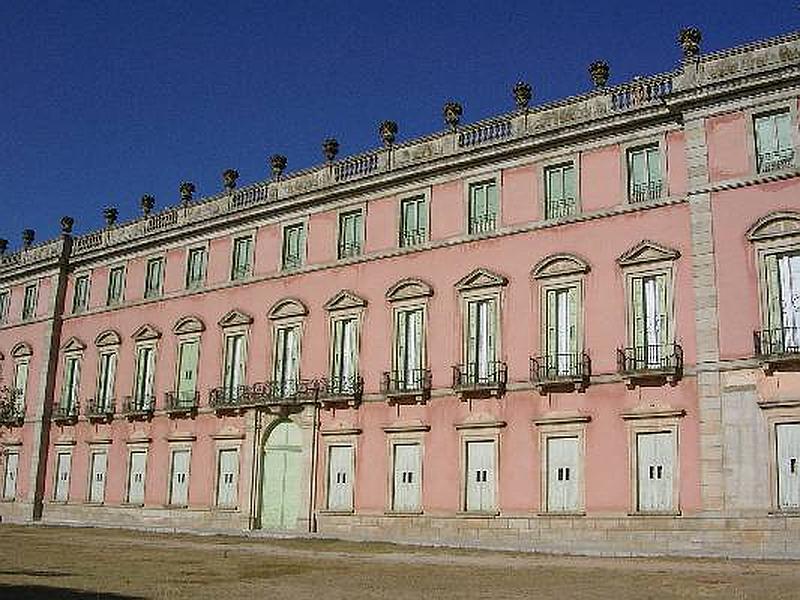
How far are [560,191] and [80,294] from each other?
26.3m

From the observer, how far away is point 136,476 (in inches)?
1569

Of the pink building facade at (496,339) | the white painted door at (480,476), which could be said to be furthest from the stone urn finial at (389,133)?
the white painted door at (480,476)

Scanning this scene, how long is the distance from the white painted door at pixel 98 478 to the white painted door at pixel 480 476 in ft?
63.3

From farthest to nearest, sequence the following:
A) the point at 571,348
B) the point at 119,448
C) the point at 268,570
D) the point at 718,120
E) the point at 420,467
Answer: the point at 119,448 → the point at 420,467 → the point at 571,348 → the point at 718,120 → the point at 268,570

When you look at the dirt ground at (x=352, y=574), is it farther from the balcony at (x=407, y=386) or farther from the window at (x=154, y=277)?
the window at (x=154, y=277)

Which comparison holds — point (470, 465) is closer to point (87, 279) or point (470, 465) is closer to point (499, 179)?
point (499, 179)


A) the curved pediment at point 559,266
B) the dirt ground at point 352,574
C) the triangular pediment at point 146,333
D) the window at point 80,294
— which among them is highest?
the window at point 80,294

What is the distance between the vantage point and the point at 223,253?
3894cm

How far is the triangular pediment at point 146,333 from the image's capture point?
40.7 meters

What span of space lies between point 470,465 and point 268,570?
10.9 m

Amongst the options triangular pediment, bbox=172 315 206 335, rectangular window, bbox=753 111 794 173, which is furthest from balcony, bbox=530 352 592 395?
triangular pediment, bbox=172 315 206 335

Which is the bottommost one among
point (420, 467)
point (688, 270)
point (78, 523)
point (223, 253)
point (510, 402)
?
point (78, 523)

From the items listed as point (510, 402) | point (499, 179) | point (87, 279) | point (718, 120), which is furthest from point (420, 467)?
point (87, 279)

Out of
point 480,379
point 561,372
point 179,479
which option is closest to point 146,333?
point 179,479
